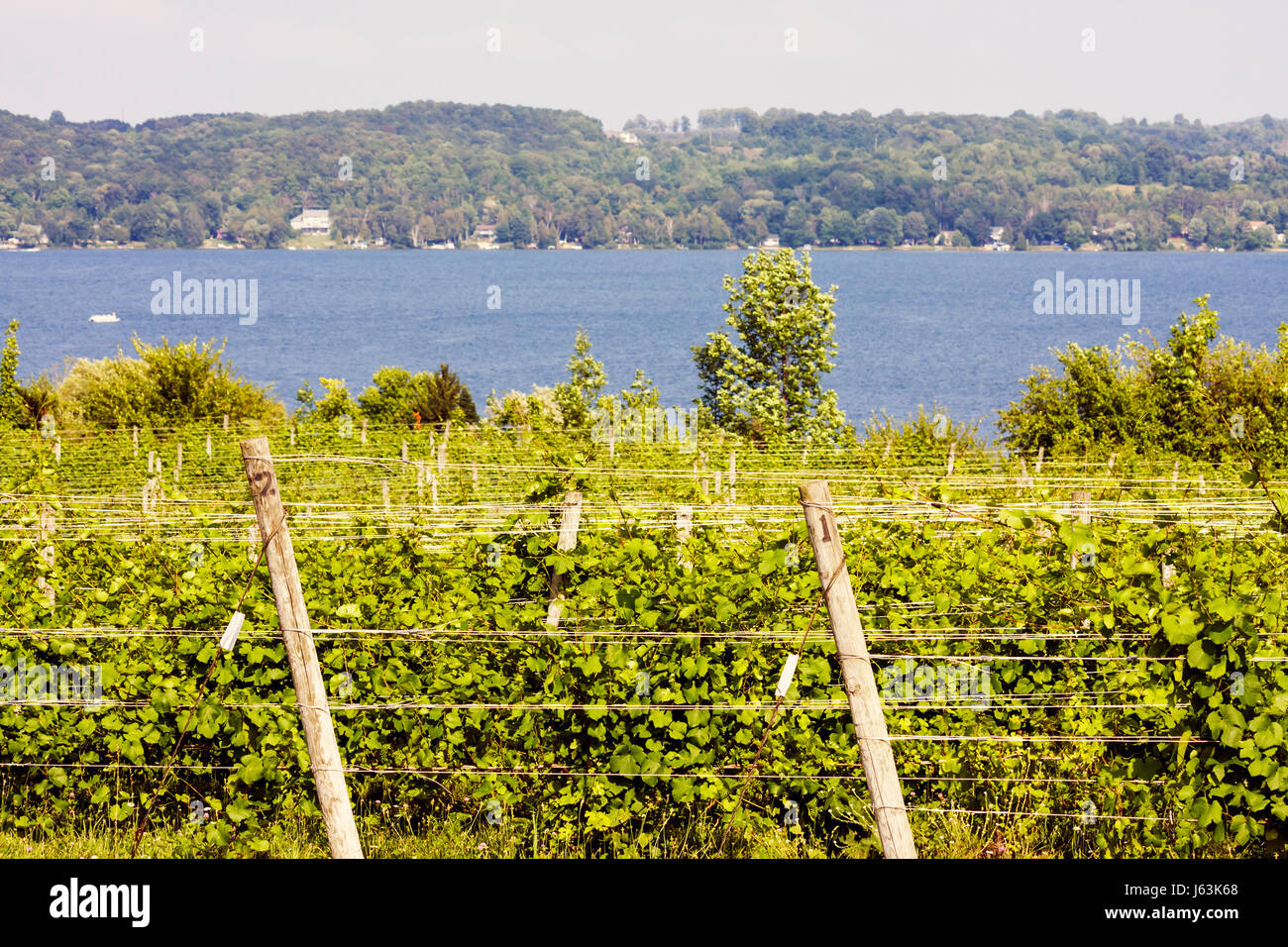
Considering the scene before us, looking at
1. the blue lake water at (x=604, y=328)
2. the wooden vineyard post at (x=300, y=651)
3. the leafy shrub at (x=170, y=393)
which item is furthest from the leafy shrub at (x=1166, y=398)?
the blue lake water at (x=604, y=328)

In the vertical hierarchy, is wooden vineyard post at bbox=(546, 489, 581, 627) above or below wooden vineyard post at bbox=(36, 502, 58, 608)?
above

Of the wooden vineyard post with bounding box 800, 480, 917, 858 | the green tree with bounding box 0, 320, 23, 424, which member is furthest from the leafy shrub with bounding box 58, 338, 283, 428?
the wooden vineyard post with bounding box 800, 480, 917, 858

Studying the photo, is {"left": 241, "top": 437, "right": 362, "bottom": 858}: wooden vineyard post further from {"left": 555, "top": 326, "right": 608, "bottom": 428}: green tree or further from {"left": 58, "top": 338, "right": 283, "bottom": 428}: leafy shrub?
{"left": 555, "top": 326, "right": 608, "bottom": 428}: green tree

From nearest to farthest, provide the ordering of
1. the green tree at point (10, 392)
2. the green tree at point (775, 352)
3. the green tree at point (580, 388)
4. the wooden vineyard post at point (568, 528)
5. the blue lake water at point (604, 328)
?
1. the wooden vineyard post at point (568, 528)
2. the green tree at point (10, 392)
3. the green tree at point (775, 352)
4. the green tree at point (580, 388)
5. the blue lake water at point (604, 328)

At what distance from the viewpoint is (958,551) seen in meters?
6.55

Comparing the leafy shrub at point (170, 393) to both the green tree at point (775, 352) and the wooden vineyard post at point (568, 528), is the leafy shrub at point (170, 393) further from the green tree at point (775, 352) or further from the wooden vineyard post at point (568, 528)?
the wooden vineyard post at point (568, 528)

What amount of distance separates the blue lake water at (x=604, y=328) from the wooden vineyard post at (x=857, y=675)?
6737 cm

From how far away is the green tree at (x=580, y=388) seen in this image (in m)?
34.6

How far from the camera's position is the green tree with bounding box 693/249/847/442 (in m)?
32.6

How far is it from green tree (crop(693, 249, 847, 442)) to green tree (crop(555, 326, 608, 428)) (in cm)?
417

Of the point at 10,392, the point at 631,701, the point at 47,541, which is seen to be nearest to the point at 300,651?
the point at 631,701
